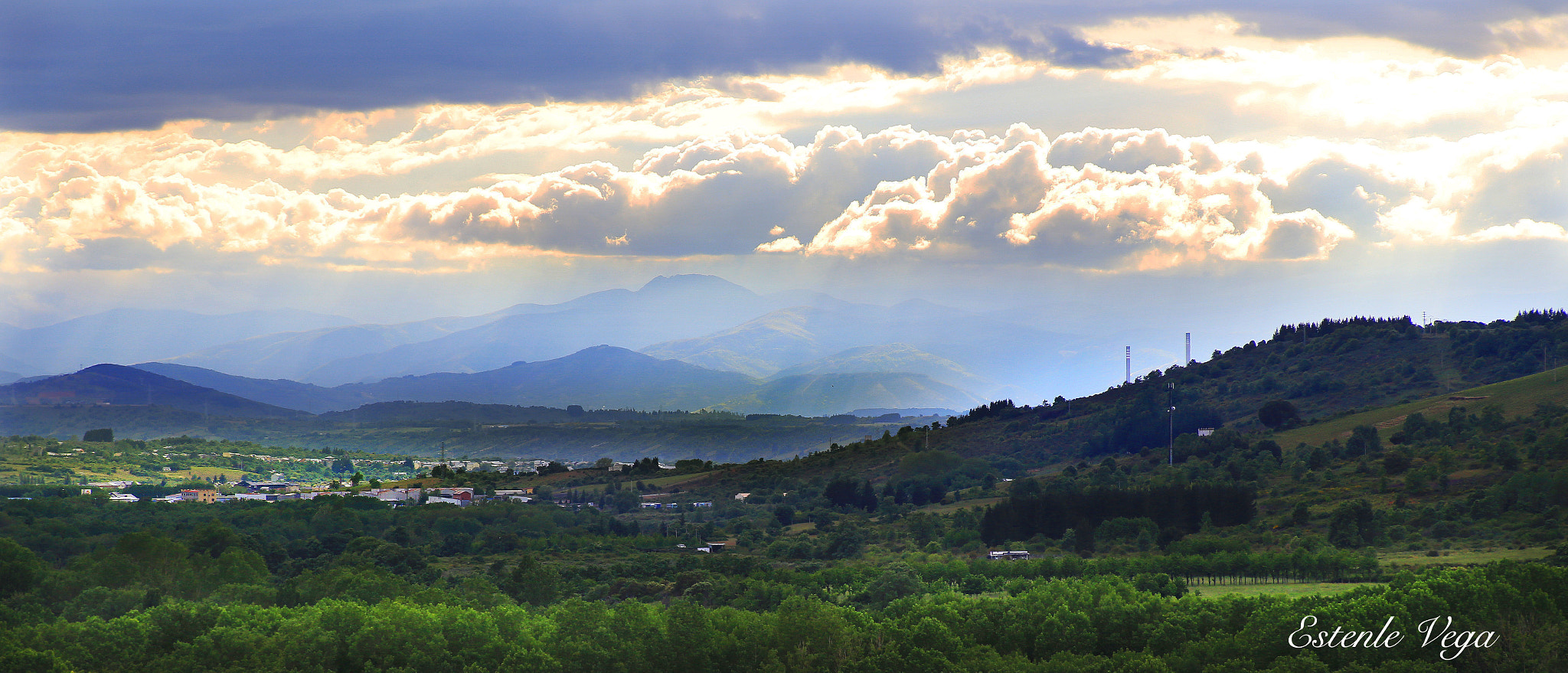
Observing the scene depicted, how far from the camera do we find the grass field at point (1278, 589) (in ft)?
239

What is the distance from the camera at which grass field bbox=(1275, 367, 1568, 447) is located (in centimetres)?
13688

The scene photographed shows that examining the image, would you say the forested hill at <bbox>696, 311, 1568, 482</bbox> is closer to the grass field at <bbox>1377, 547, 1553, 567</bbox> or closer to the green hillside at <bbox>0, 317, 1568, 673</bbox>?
the green hillside at <bbox>0, 317, 1568, 673</bbox>

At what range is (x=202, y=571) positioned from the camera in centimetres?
8819

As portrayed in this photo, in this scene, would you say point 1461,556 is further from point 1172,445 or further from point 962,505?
point 1172,445

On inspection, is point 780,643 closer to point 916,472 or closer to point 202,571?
point 202,571

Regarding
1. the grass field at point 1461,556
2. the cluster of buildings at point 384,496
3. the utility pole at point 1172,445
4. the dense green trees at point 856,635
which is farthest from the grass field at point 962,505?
the dense green trees at point 856,635

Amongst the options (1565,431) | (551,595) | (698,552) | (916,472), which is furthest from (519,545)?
(1565,431)

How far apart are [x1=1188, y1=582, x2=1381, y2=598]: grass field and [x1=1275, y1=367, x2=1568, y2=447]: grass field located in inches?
2526

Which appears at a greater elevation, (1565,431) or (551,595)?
(1565,431)

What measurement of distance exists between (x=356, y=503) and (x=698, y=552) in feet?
198

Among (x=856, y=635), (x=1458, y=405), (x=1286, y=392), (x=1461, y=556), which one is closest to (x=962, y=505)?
(x=1461, y=556)

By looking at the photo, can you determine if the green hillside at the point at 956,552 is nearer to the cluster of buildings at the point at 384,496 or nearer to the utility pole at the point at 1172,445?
the utility pole at the point at 1172,445

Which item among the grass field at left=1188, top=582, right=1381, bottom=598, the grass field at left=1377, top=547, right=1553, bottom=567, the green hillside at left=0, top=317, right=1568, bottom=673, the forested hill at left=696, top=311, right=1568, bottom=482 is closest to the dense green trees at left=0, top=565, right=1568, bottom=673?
the green hillside at left=0, top=317, right=1568, bottom=673

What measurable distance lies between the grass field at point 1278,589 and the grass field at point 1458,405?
2526 inches
